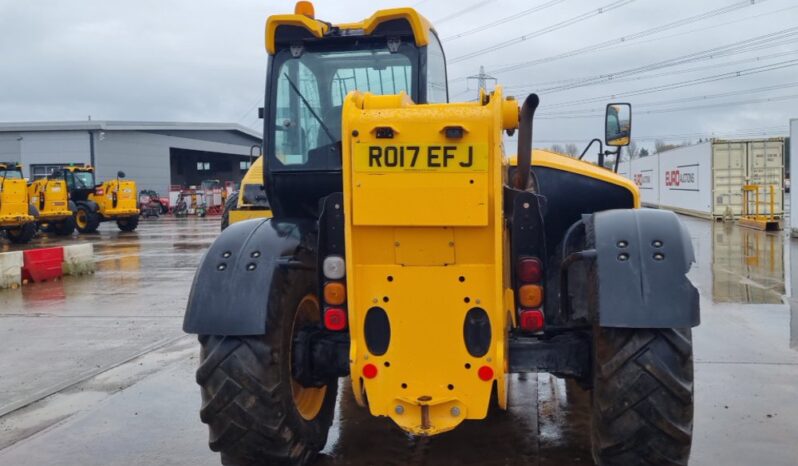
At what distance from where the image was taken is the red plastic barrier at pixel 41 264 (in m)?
13.3

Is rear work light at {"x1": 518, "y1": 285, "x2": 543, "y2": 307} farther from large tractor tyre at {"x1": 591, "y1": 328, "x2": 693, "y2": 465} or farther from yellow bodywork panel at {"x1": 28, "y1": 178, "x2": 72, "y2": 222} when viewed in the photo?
yellow bodywork panel at {"x1": 28, "y1": 178, "x2": 72, "y2": 222}

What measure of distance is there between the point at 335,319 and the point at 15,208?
23.7m

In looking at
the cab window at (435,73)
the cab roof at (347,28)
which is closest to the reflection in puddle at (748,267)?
the cab window at (435,73)

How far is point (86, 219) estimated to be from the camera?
29.1 metres

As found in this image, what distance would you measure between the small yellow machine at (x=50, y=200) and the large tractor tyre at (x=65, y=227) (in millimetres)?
83

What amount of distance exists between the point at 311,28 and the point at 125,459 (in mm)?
3058

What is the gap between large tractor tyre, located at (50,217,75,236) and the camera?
28.0 meters

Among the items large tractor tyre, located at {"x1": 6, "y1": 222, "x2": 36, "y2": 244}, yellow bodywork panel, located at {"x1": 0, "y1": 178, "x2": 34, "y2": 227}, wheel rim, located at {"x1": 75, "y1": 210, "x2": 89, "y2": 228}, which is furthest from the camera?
wheel rim, located at {"x1": 75, "y1": 210, "x2": 89, "y2": 228}

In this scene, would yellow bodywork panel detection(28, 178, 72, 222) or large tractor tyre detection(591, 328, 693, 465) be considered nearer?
large tractor tyre detection(591, 328, 693, 465)

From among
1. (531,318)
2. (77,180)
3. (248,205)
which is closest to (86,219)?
(77,180)

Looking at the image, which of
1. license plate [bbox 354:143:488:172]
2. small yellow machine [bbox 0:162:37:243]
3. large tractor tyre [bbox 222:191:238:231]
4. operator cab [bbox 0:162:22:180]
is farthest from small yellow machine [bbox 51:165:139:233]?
license plate [bbox 354:143:488:172]

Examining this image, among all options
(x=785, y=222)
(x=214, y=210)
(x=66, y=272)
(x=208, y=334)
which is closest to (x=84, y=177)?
(x=214, y=210)

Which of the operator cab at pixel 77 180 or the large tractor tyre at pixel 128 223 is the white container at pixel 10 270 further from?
the large tractor tyre at pixel 128 223

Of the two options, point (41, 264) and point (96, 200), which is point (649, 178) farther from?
point (41, 264)
